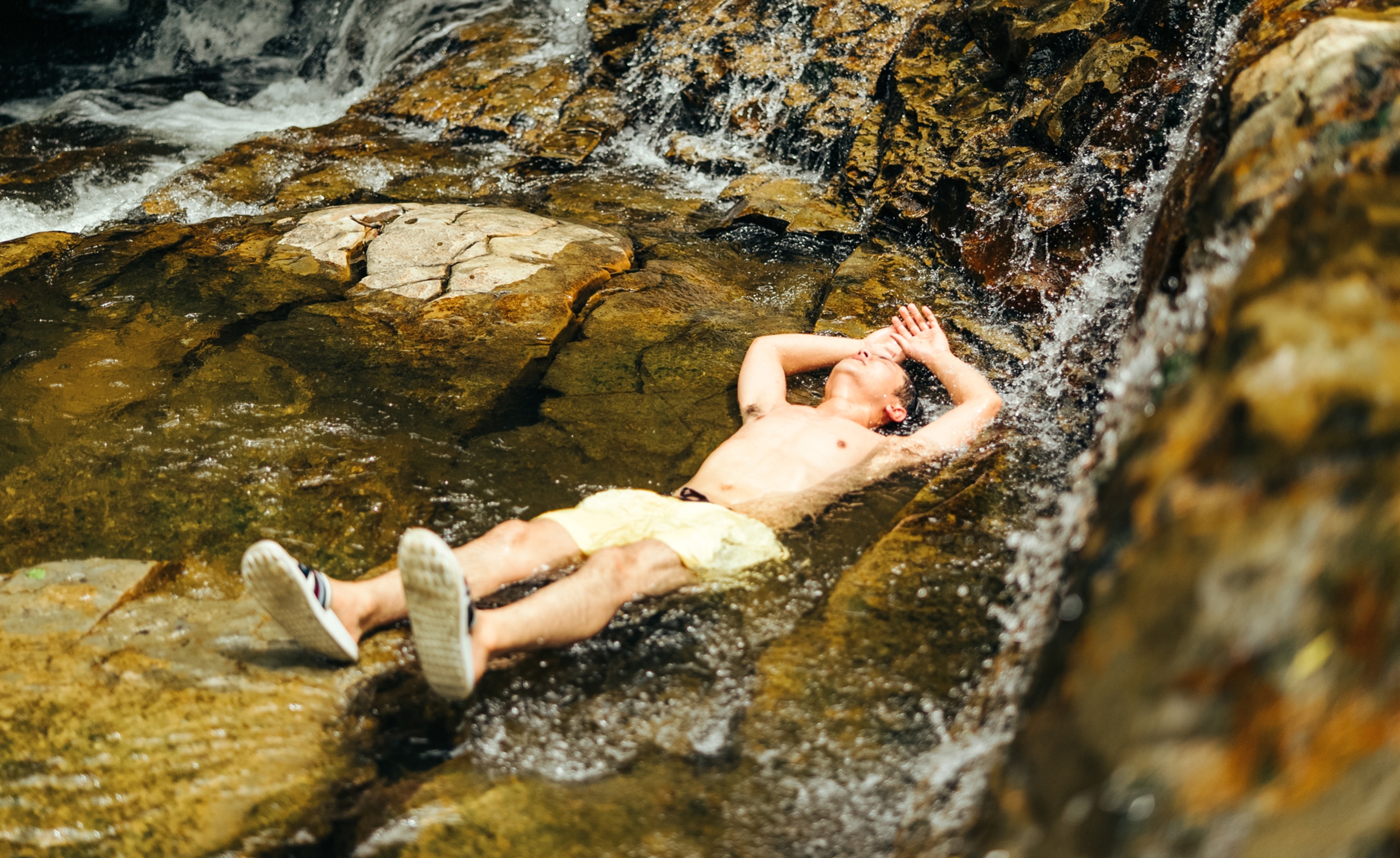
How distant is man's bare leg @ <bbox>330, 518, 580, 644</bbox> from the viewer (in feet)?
9.01

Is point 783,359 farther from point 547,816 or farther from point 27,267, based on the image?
point 27,267

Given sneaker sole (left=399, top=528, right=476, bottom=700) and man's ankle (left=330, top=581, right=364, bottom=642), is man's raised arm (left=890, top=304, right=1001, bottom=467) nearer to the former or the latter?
sneaker sole (left=399, top=528, right=476, bottom=700)

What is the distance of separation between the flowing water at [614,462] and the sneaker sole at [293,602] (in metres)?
0.27

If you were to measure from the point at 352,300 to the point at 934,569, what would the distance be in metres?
3.84

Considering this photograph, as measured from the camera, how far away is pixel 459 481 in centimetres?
372

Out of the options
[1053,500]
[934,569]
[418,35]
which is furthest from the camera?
[418,35]

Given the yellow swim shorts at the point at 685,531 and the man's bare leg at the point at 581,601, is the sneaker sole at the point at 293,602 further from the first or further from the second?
the yellow swim shorts at the point at 685,531

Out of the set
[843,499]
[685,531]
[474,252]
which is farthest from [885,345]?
[474,252]

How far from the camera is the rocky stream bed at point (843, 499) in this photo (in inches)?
51.9

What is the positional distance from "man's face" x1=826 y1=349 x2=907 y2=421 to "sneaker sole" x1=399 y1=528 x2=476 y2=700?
2.33m

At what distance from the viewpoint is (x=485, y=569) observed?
2.96 metres

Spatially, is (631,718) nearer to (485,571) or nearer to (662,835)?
(662,835)

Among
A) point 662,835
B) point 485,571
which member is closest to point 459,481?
point 485,571

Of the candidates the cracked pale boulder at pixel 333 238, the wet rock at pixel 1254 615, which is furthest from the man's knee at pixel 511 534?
the cracked pale boulder at pixel 333 238
